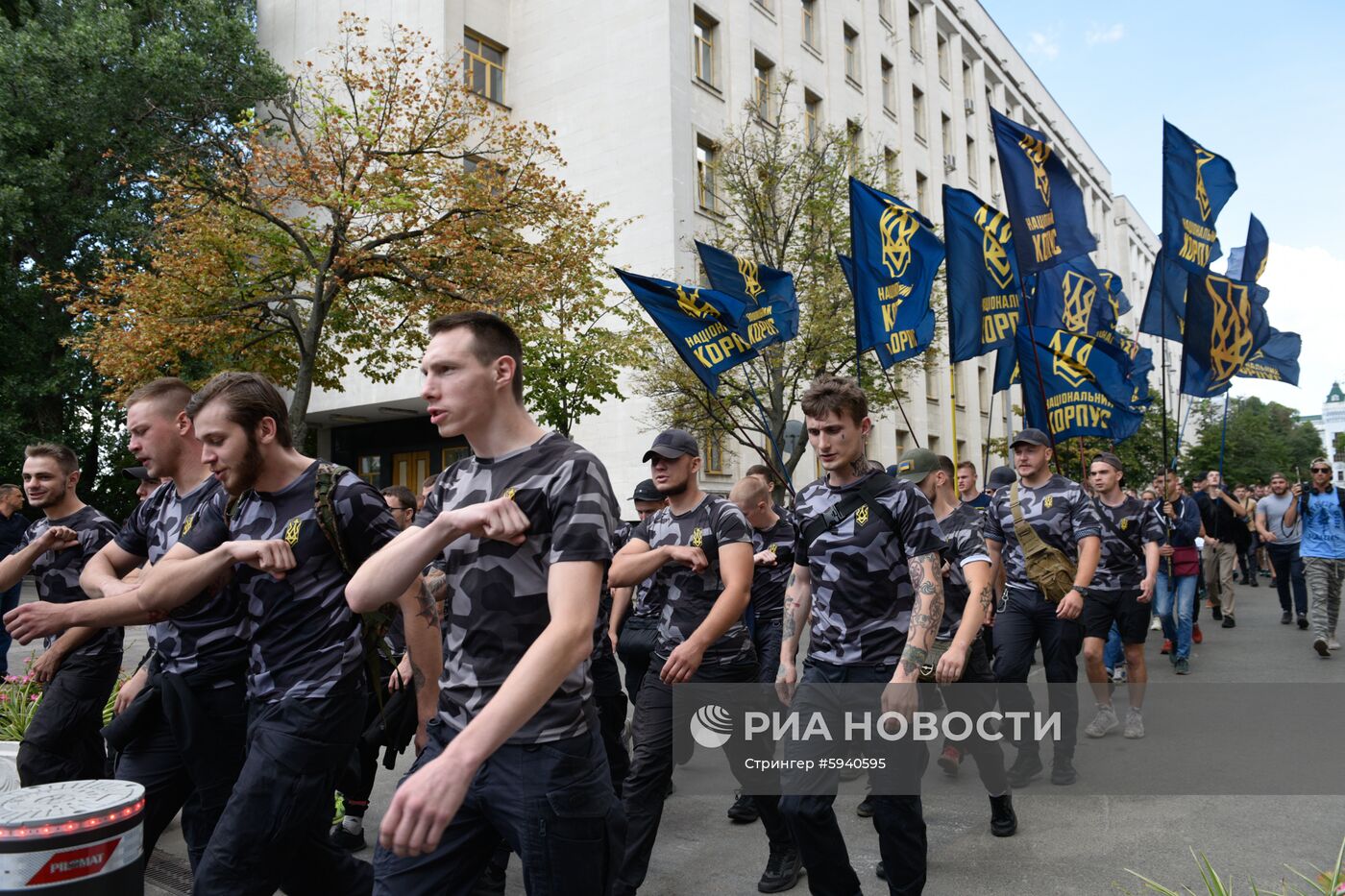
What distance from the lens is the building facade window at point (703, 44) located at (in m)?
24.2

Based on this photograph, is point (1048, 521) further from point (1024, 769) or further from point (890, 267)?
point (890, 267)

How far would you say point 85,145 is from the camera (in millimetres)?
24672

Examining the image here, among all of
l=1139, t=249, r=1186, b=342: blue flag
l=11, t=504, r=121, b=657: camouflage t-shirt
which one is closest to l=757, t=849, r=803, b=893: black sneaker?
l=11, t=504, r=121, b=657: camouflage t-shirt

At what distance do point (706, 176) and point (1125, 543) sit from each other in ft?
58.7

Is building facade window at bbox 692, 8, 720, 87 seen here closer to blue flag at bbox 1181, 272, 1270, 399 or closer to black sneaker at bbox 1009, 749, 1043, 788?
blue flag at bbox 1181, 272, 1270, 399

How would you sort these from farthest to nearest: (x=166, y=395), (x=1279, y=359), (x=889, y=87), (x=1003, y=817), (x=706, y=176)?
1. (x=889, y=87)
2. (x=706, y=176)
3. (x=1279, y=359)
4. (x=1003, y=817)
5. (x=166, y=395)

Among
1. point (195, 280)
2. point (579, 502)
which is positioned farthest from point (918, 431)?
point (579, 502)

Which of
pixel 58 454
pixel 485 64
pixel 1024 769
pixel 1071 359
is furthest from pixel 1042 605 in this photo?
pixel 485 64

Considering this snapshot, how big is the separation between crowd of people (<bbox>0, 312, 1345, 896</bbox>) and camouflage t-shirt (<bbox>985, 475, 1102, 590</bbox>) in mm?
20

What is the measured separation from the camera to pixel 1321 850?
475 centimetres

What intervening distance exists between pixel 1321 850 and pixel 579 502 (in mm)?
4540

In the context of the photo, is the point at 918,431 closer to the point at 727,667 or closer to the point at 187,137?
the point at 187,137

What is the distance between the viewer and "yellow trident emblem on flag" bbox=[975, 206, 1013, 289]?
34.9ft

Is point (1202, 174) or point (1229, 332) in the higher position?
point (1202, 174)
